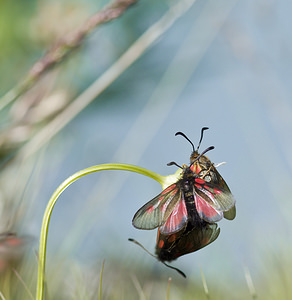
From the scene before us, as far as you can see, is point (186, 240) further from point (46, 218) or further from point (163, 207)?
point (46, 218)

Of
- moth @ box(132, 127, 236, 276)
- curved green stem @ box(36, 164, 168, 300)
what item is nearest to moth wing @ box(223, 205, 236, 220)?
moth @ box(132, 127, 236, 276)

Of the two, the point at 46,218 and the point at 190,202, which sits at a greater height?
the point at 190,202

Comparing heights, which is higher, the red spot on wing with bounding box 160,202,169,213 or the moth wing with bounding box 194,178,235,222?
the moth wing with bounding box 194,178,235,222

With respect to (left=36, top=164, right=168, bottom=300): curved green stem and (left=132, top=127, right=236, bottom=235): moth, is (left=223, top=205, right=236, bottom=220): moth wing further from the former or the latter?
(left=36, top=164, right=168, bottom=300): curved green stem

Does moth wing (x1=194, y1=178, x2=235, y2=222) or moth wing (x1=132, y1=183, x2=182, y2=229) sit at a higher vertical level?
moth wing (x1=194, y1=178, x2=235, y2=222)

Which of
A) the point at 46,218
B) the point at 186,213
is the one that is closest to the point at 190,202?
the point at 186,213

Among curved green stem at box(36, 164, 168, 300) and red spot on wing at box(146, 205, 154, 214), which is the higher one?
red spot on wing at box(146, 205, 154, 214)

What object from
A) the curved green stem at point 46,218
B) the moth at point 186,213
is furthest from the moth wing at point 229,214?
the curved green stem at point 46,218

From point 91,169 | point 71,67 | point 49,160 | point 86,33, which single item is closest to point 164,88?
point 71,67

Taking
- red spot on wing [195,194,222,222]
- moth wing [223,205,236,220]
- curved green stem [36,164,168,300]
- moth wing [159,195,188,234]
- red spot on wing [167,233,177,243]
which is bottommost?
curved green stem [36,164,168,300]
